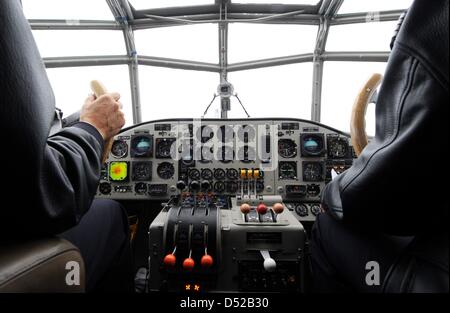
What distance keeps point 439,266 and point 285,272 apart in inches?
38.8

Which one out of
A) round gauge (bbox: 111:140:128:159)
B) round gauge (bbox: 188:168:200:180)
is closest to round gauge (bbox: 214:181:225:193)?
round gauge (bbox: 188:168:200:180)

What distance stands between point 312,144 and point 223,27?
2.44 meters

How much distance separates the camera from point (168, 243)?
1.26m

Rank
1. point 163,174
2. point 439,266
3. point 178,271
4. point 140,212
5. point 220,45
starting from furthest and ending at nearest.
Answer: point 220,45
point 140,212
point 163,174
point 178,271
point 439,266

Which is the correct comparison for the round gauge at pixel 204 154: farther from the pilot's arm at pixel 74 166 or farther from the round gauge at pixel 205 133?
the pilot's arm at pixel 74 166

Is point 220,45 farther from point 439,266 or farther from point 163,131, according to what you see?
point 439,266

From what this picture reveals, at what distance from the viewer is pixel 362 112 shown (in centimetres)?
92

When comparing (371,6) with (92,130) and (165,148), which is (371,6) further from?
(92,130)

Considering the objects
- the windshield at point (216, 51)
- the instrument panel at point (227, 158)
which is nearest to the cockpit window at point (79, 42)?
the windshield at point (216, 51)

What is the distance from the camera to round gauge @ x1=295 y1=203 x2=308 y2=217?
2164mm

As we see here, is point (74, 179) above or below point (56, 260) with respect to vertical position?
above

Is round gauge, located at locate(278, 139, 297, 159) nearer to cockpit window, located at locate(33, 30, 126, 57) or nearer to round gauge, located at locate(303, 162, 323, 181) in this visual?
round gauge, located at locate(303, 162, 323, 181)

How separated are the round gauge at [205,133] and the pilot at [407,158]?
1.82 meters
